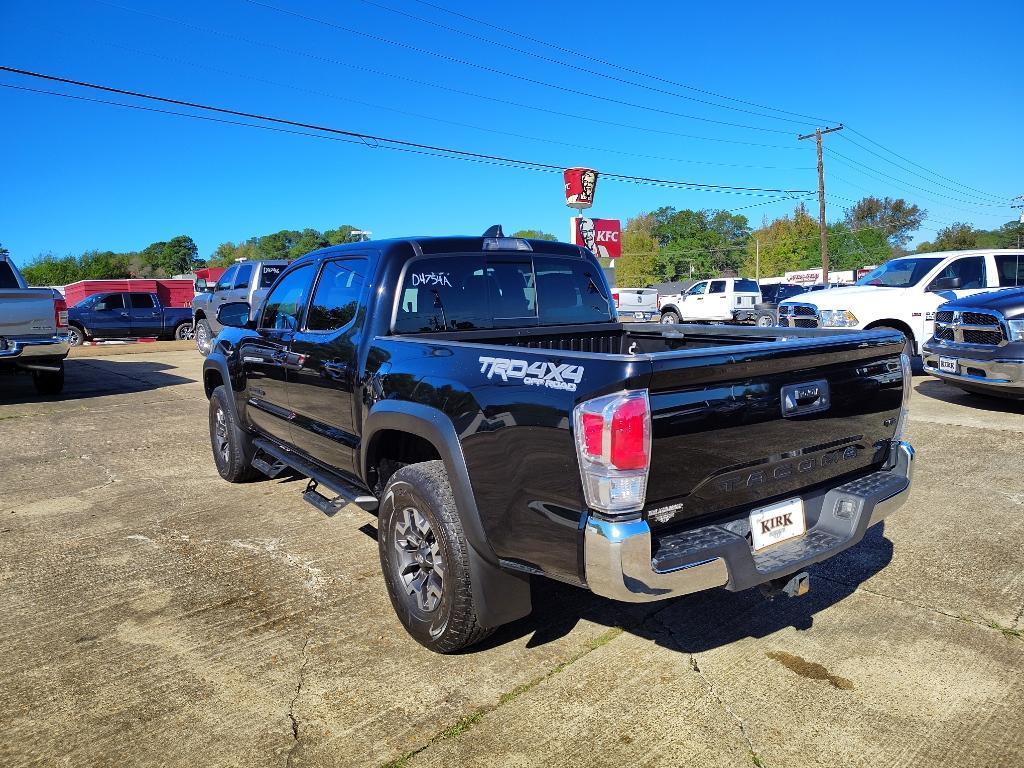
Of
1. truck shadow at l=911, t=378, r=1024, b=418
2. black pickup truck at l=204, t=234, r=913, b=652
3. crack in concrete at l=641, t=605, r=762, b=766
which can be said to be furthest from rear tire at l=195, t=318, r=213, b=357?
crack in concrete at l=641, t=605, r=762, b=766

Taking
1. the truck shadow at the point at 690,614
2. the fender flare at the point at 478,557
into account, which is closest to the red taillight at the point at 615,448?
the fender flare at the point at 478,557

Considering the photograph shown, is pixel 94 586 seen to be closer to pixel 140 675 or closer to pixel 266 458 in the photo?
pixel 140 675

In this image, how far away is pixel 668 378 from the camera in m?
2.35

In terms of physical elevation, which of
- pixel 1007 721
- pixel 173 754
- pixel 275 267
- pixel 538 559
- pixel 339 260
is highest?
pixel 275 267

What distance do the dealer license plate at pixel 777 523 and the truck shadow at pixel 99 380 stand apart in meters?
10.9

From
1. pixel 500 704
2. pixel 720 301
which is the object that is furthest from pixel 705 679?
pixel 720 301

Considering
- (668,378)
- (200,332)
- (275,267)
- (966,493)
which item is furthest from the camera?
(200,332)

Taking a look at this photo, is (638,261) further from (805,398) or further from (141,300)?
(805,398)

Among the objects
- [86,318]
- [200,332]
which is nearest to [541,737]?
[200,332]

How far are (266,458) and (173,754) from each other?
3.35 meters

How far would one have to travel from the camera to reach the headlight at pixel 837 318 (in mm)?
11062

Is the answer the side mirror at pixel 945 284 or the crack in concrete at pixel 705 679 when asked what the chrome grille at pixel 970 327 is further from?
the crack in concrete at pixel 705 679

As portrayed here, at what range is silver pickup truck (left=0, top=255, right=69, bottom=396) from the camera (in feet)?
30.6

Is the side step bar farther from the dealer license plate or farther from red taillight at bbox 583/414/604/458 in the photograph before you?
the dealer license plate
